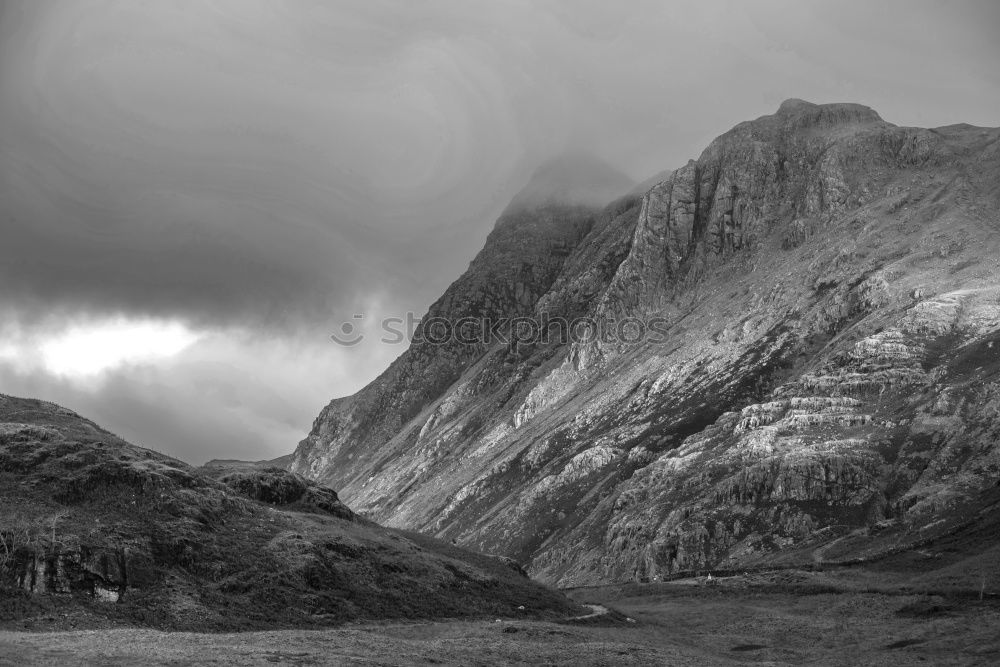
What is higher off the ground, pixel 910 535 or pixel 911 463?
pixel 911 463

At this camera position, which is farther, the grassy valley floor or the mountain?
the mountain

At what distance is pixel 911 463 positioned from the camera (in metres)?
174

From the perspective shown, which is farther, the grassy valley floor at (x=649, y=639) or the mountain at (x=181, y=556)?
the mountain at (x=181, y=556)

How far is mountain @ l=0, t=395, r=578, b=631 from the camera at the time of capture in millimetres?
60062

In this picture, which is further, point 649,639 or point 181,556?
point 649,639

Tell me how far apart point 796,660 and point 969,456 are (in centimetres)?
11800

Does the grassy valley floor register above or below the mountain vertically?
below

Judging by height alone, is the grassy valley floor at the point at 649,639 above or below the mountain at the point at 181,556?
below

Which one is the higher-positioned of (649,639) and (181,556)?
(181,556)

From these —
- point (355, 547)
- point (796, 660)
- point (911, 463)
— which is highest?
point (911, 463)

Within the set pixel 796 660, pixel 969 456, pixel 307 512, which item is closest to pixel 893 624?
pixel 796 660

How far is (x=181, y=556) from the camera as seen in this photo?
68.6 metres

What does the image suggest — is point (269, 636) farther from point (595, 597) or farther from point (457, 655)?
point (595, 597)

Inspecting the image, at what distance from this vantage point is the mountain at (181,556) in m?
60.1
